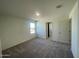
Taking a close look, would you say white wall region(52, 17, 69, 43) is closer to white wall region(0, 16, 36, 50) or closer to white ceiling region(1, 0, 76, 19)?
white ceiling region(1, 0, 76, 19)

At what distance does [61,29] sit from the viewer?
251 inches

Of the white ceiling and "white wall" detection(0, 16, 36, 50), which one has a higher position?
the white ceiling

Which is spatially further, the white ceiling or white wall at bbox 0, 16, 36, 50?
white wall at bbox 0, 16, 36, 50

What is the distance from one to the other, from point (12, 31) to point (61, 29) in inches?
163

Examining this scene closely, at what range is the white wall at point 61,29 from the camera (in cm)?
608

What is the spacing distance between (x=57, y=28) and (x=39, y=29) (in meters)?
2.75

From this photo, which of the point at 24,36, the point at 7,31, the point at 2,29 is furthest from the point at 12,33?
the point at 24,36

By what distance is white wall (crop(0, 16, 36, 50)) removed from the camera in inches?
179

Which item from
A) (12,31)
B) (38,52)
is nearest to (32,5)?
(38,52)

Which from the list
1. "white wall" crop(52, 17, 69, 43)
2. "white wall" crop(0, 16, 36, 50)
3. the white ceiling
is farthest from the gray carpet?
the white ceiling

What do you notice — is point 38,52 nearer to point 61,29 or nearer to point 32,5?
point 32,5

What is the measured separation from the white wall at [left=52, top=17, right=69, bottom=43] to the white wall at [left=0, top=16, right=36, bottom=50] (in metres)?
2.88

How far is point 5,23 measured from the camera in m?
4.65

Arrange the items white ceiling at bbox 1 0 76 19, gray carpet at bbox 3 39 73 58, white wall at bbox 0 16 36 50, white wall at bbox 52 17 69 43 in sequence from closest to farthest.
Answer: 1. white ceiling at bbox 1 0 76 19
2. gray carpet at bbox 3 39 73 58
3. white wall at bbox 0 16 36 50
4. white wall at bbox 52 17 69 43
